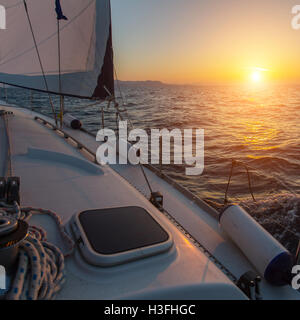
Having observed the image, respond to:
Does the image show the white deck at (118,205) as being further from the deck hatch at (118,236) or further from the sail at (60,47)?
the sail at (60,47)

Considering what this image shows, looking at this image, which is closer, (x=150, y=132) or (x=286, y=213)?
(x=286, y=213)

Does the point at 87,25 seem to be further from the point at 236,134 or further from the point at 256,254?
the point at 236,134

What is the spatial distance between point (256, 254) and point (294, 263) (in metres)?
0.26

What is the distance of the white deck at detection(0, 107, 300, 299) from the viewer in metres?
1.51

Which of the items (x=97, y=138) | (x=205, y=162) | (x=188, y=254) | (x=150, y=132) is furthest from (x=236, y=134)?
(x=188, y=254)

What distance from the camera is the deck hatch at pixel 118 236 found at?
A: 1.60m

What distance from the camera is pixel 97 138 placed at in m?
6.45

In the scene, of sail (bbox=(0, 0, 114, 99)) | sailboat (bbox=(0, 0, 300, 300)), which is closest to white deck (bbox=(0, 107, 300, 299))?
sailboat (bbox=(0, 0, 300, 300))

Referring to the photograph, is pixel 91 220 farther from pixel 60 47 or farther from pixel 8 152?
pixel 60 47

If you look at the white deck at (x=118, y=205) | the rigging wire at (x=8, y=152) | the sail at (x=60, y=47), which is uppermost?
the sail at (x=60, y=47)

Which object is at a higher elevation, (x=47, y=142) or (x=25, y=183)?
(x=47, y=142)

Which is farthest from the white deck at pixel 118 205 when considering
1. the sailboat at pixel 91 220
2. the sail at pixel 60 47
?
the sail at pixel 60 47

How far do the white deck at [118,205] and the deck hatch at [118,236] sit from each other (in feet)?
0.20

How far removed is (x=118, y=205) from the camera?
2531 mm
